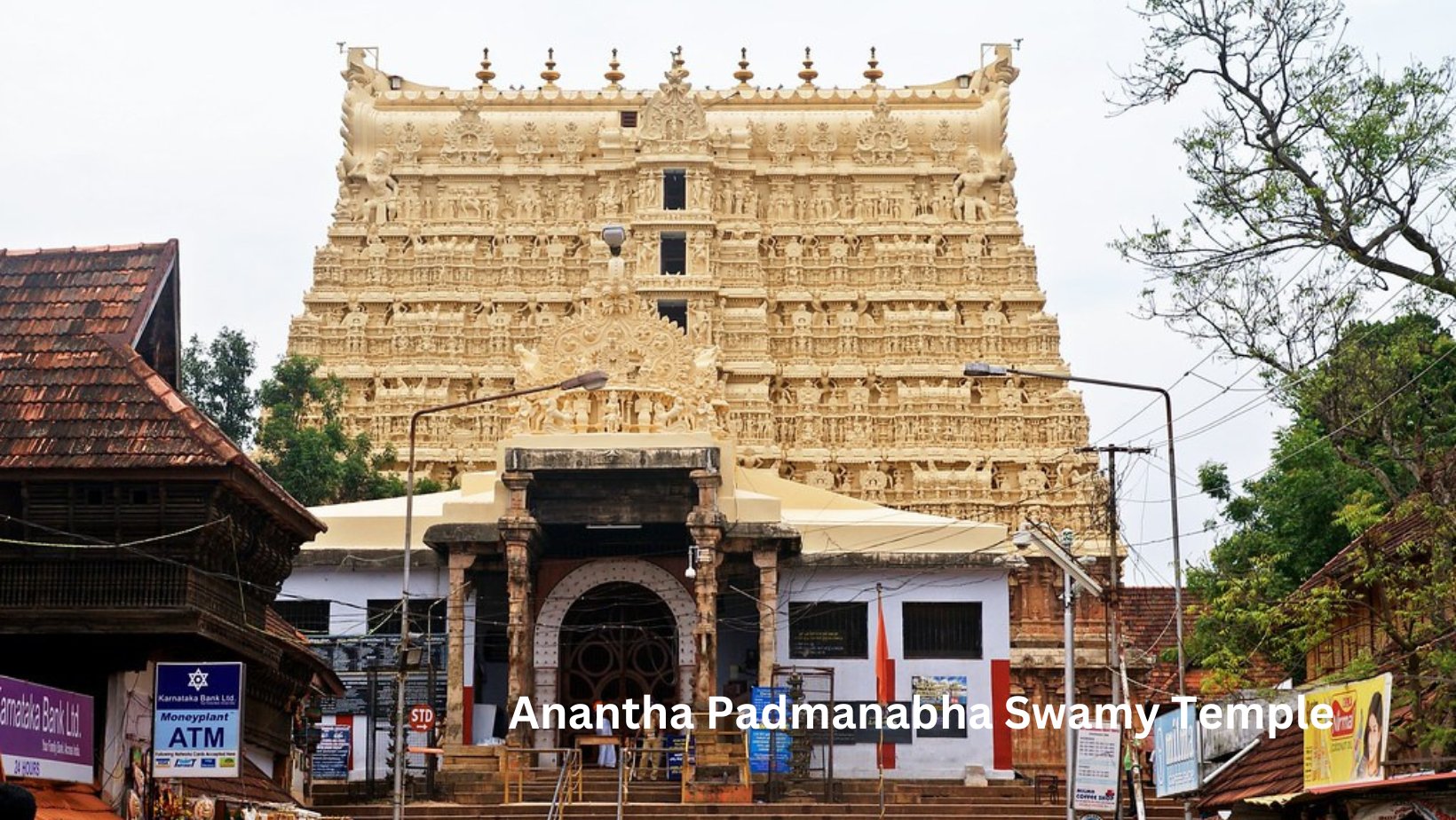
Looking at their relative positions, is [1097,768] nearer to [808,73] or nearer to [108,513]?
[108,513]

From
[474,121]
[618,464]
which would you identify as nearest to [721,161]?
[474,121]

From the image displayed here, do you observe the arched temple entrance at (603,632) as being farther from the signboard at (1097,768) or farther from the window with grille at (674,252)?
the window with grille at (674,252)

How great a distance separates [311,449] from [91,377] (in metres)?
36.1

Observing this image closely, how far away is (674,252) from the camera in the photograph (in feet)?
237

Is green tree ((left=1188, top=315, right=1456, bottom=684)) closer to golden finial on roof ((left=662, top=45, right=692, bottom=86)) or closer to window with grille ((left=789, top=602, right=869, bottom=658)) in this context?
window with grille ((left=789, top=602, right=869, bottom=658))

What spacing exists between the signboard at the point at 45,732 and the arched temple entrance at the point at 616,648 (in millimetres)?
19580

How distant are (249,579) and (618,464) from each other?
13.0 meters

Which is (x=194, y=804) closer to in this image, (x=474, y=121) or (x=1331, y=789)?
(x=1331, y=789)

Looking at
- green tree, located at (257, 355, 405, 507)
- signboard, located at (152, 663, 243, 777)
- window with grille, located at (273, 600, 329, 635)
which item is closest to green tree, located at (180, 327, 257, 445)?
green tree, located at (257, 355, 405, 507)

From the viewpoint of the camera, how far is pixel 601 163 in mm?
75375

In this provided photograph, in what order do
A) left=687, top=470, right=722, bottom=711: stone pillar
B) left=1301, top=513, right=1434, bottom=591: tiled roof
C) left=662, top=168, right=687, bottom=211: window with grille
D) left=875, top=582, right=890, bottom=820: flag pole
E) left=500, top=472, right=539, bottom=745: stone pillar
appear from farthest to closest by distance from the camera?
left=662, top=168, right=687, bottom=211: window with grille < left=500, top=472, right=539, bottom=745: stone pillar < left=687, top=470, right=722, bottom=711: stone pillar < left=875, top=582, right=890, bottom=820: flag pole < left=1301, top=513, right=1434, bottom=591: tiled roof

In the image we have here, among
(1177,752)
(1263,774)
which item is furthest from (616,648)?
(1263,774)

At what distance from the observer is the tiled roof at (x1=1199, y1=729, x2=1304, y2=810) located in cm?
3019

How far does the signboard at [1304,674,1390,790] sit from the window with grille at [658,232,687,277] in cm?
4538
